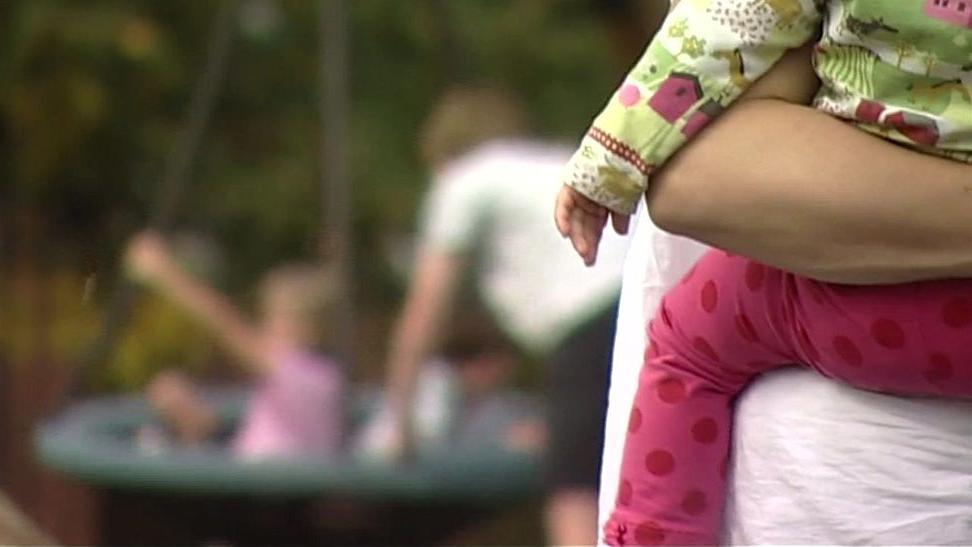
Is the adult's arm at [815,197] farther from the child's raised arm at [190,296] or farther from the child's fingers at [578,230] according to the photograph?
the child's raised arm at [190,296]

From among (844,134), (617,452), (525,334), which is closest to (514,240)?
(525,334)

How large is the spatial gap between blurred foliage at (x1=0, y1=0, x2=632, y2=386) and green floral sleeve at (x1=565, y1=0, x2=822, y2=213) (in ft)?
15.4

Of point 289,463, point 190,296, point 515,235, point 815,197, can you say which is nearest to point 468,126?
point 515,235

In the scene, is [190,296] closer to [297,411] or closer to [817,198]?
[297,411]

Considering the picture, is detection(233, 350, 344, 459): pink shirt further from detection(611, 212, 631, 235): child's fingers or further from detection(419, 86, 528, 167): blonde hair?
detection(611, 212, 631, 235): child's fingers

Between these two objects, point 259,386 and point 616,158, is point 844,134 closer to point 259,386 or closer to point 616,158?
point 616,158

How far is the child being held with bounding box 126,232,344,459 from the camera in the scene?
3971 mm

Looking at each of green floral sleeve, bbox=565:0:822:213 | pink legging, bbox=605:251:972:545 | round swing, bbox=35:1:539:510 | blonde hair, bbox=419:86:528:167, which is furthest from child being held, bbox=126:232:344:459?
green floral sleeve, bbox=565:0:822:213

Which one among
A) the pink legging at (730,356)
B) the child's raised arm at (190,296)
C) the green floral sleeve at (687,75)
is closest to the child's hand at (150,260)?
the child's raised arm at (190,296)

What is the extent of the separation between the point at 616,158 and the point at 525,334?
6.85 feet

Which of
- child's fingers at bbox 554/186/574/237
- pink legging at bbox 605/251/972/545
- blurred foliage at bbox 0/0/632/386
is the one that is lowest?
pink legging at bbox 605/251/972/545

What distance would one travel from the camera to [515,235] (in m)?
3.24

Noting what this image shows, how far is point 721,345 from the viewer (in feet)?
3.88

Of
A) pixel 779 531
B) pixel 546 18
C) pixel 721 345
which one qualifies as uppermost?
pixel 546 18
